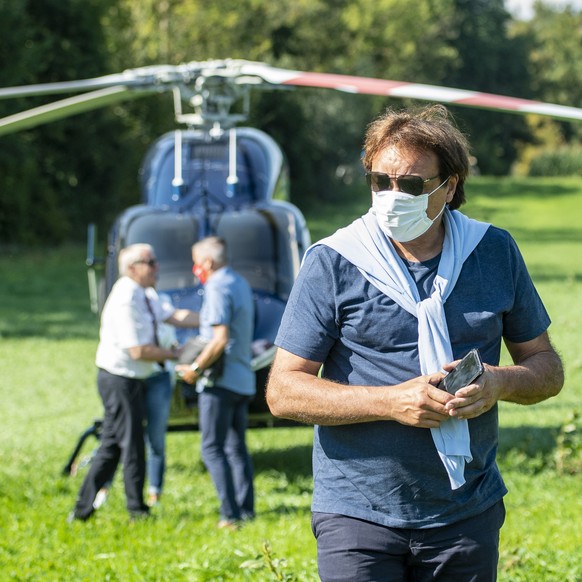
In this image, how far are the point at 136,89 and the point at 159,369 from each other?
125 inches

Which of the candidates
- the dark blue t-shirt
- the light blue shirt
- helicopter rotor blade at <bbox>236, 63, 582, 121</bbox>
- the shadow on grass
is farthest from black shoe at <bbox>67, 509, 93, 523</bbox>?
the dark blue t-shirt

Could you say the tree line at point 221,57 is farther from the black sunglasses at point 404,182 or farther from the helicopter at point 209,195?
the helicopter at point 209,195

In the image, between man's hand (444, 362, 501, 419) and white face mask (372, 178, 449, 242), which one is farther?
white face mask (372, 178, 449, 242)

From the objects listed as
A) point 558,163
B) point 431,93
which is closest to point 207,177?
point 431,93

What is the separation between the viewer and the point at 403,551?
296 cm

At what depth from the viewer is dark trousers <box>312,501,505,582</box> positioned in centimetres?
294

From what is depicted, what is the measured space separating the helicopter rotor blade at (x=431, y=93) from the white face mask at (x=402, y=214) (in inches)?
121

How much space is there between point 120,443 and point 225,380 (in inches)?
32.0

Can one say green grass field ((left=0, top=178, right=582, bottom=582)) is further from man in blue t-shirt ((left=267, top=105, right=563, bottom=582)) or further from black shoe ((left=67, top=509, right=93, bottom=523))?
man in blue t-shirt ((left=267, top=105, right=563, bottom=582))

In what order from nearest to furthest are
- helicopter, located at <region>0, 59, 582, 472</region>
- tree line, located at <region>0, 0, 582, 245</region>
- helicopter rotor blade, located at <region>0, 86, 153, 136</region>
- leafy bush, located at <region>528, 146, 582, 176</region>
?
helicopter rotor blade, located at <region>0, 86, 153, 136</region> → helicopter, located at <region>0, 59, 582, 472</region> → tree line, located at <region>0, 0, 582, 245</region> → leafy bush, located at <region>528, 146, 582, 176</region>

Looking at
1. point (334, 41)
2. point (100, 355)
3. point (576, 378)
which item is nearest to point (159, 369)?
point (100, 355)

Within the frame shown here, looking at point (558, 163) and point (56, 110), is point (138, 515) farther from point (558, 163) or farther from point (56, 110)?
point (558, 163)

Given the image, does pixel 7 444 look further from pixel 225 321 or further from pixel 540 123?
pixel 540 123

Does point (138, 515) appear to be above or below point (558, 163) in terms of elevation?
above
